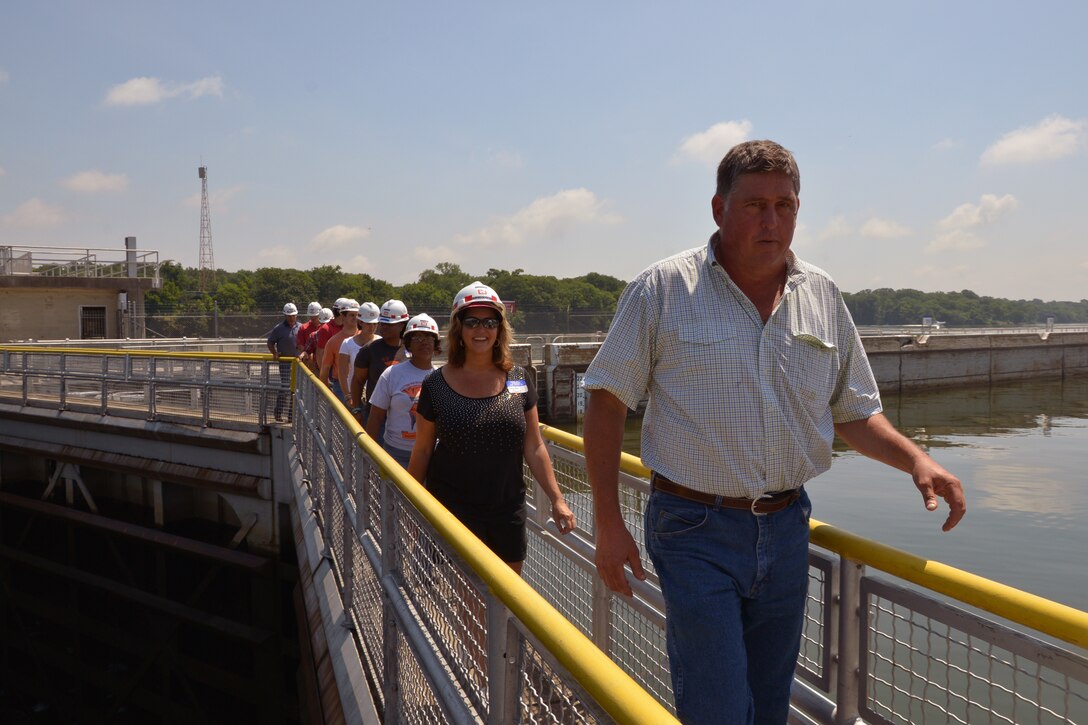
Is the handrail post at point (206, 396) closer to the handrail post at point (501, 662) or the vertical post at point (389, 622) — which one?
the vertical post at point (389, 622)

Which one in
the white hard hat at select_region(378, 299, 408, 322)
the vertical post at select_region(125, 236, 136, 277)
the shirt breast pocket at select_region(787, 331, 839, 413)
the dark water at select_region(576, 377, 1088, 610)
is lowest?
the dark water at select_region(576, 377, 1088, 610)

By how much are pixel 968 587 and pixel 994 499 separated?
17.3m

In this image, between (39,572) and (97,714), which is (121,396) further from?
(97,714)

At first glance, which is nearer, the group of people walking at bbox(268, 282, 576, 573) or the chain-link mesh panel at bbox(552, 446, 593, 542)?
the group of people walking at bbox(268, 282, 576, 573)

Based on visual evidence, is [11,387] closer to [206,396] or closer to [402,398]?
[206,396]

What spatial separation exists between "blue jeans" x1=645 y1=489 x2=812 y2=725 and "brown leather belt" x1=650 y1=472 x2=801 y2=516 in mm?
16

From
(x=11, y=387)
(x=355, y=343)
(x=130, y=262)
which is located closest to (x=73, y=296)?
(x=130, y=262)

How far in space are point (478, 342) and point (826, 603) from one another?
2.13m

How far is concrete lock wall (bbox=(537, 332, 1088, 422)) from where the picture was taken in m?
39.4

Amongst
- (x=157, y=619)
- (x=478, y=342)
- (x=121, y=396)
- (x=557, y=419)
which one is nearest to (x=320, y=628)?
(x=478, y=342)

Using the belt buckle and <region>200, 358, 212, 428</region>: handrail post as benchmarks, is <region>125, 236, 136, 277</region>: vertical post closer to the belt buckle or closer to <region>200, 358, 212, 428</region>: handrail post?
<region>200, 358, 212, 428</region>: handrail post

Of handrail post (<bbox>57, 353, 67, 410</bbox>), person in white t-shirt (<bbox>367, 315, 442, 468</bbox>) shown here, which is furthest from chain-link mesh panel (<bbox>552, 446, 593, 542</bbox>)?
handrail post (<bbox>57, 353, 67, 410</bbox>)

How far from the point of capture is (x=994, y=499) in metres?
17.4

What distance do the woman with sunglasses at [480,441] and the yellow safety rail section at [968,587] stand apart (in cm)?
174
